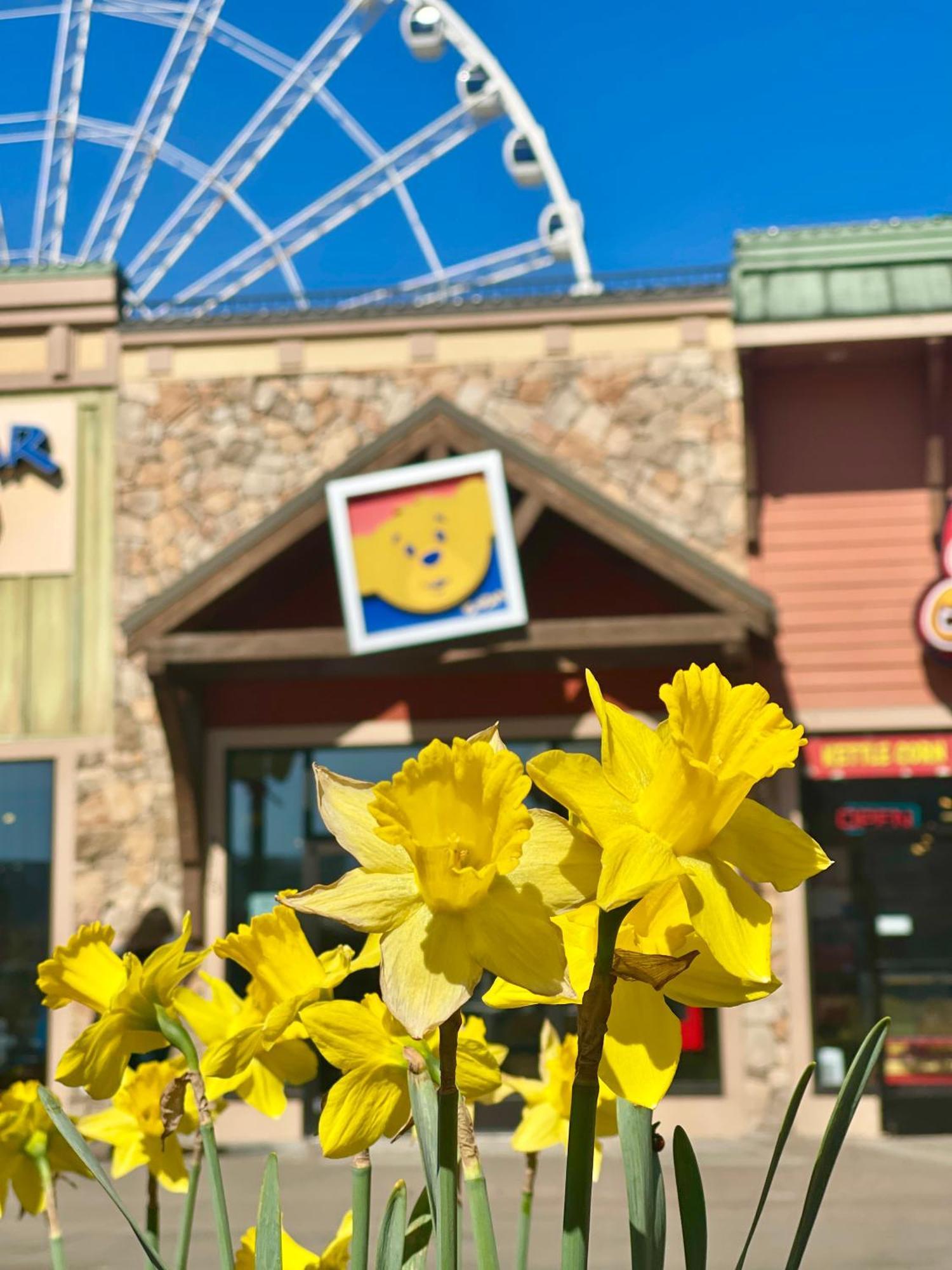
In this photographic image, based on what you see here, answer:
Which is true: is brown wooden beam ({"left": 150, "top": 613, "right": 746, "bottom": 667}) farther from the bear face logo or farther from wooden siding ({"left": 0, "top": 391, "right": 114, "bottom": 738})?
wooden siding ({"left": 0, "top": 391, "right": 114, "bottom": 738})

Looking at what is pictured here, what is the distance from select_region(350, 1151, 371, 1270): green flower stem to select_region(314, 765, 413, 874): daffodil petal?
253 mm

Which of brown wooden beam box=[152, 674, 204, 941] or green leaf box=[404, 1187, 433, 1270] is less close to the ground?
brown wooden beam box=[152, 674, 204, 941]

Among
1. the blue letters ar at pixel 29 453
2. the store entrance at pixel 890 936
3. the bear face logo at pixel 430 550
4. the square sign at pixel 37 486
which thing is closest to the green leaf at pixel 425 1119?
the bear face logo at pixel 430 550

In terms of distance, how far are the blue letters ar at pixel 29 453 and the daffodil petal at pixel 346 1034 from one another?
12.6 m

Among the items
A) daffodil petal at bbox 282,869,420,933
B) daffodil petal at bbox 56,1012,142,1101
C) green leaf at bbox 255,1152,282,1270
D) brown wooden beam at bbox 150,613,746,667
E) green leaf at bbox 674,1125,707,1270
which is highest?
brown wooden beam at bbox 150,613,746,667

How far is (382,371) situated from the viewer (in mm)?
13086

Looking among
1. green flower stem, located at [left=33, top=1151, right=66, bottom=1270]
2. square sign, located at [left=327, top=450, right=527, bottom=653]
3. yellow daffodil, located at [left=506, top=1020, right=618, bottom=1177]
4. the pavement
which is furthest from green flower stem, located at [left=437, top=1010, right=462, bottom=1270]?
square sign, located at [left=327, top=450, right=527, bottom=653]

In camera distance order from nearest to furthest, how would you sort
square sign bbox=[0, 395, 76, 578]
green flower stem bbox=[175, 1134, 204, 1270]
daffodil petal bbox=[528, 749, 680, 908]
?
daffodil petal bbox=[528, 749, 680, 908] → green flower stem bbox=[175, 1134, 204, 1270] → square sign bbox=[0, 395, 76, 578]

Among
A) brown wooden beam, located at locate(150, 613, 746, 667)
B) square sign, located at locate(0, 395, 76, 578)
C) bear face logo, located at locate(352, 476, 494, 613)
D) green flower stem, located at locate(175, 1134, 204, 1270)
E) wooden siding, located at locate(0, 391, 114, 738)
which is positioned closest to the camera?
green flower stem, located at locate(175, 1134, 204, 1270)

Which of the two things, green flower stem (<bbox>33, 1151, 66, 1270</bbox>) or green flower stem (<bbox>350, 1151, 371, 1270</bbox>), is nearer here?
green flower stem (<bbox>350, 1151, 371, 1270</bbox>)

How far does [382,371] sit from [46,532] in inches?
131

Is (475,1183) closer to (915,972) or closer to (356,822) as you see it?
(356,822)

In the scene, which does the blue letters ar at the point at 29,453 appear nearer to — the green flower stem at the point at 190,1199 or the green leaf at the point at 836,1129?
the green flower stem at the point at 190,1199

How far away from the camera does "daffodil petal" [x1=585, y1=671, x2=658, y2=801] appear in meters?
0.91
